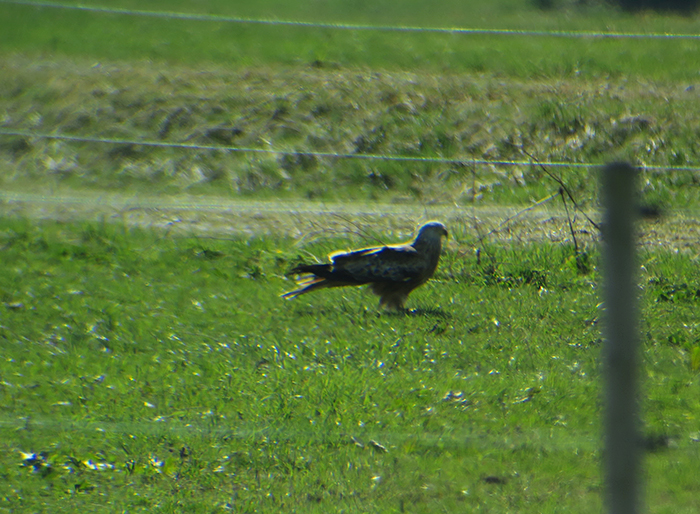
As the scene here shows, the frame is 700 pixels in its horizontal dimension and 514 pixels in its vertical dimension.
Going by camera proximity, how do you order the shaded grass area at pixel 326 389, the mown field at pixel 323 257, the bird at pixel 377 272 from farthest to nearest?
the bird at pixel 377 272 → the mown field at pixel 323 257 → the shaded grass area at pixel 326 389

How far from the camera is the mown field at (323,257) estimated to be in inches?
185

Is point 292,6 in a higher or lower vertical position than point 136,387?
higher

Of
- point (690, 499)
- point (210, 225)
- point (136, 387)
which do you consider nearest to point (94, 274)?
point (210, 225)

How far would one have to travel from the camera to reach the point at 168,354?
20.8 feet

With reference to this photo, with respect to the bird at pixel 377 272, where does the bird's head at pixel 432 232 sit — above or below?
above

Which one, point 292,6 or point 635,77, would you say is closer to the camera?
point 635,77

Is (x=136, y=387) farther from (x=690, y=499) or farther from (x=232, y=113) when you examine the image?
(x=232, y=113)

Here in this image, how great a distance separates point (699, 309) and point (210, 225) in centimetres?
519

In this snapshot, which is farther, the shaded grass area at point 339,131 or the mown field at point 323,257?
the shaded grass area at point 339,131

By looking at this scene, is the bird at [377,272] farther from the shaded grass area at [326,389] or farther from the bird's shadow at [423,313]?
the shaded grass area at [326,389]

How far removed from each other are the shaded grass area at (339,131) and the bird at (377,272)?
318cm

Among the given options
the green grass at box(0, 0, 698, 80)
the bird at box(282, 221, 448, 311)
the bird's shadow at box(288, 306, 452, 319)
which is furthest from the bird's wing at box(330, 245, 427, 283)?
the green grass at box(0, 0, 698, 80)

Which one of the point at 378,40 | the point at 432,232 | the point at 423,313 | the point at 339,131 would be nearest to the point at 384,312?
the point at 423,313

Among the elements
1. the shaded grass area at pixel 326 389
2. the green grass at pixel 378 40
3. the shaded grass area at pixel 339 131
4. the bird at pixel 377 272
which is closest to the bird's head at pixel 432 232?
the bird at pixel 377 272
